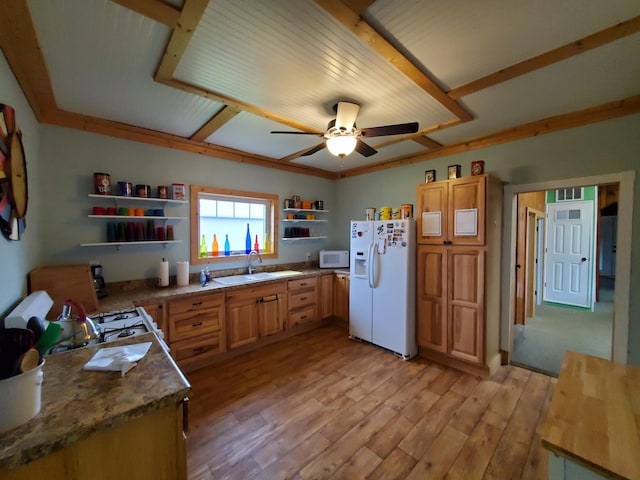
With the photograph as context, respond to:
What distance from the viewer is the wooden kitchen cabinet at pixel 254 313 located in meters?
3.06

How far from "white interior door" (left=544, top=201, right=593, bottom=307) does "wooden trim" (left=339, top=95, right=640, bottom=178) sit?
3778 millimetres

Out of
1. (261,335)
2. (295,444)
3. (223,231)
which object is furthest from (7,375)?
(223,231)

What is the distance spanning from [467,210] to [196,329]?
123 inches

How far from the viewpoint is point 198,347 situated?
282 centimetres

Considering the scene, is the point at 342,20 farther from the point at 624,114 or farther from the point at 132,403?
the point at 624,114

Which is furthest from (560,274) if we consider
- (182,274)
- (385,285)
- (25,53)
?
(25,53)

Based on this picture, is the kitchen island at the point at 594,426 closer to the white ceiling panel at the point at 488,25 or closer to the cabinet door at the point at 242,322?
the white ceiling panel at the point at 488,25

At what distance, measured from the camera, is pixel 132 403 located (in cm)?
91

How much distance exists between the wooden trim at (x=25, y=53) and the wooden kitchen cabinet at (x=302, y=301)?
291 centimetres

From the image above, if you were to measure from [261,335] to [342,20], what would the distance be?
3.18m

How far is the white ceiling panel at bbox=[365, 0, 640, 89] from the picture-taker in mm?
1297

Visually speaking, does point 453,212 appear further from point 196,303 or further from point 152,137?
point 152,137

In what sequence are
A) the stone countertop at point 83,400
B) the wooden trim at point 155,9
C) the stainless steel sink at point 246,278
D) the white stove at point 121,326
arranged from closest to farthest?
the stone countertop at point 83,400, the wooden trim at point 155,9, the white stove at point 121,326, the stainless steel sink at point 246,278

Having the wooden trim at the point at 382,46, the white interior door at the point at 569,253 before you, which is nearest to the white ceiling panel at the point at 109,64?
the wooden trim at the point at 382,46
